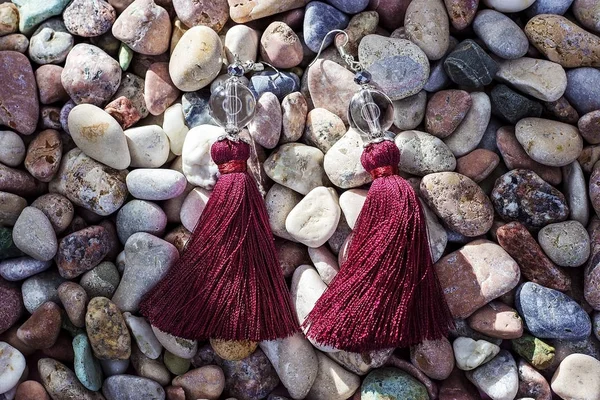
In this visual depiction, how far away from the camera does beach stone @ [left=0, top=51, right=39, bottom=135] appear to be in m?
1.71

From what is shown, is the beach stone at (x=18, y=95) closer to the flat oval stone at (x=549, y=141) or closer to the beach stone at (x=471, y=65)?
the beach stone at (x=471, y=65)

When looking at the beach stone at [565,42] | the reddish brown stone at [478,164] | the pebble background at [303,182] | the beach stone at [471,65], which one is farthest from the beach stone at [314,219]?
the beach stone at [565,42]

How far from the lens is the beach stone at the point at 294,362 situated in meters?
1.65

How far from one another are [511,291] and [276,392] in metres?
0.67

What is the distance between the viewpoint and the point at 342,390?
1.67 metres

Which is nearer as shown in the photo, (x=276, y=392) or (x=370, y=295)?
(x=370, y=295)

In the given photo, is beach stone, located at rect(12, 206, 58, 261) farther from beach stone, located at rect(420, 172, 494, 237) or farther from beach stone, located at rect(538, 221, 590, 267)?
beach stone, located at rect(538, 221, 590, 267)

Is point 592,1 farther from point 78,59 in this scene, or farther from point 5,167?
point 5,167

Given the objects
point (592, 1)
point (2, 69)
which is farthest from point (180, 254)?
point (592, 1)

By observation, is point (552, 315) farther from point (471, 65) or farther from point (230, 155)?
point (230, 155)

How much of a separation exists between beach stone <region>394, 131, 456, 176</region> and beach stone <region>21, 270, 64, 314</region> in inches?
38.1

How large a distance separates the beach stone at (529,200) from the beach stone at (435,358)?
0.38 meters

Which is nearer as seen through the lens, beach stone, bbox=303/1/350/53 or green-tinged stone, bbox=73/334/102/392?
green-tinged stone, bbox=73/334/102/392

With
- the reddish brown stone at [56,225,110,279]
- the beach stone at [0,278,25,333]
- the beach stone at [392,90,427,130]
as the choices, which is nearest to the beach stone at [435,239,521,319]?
the beach stone at [392,90,427,130]
